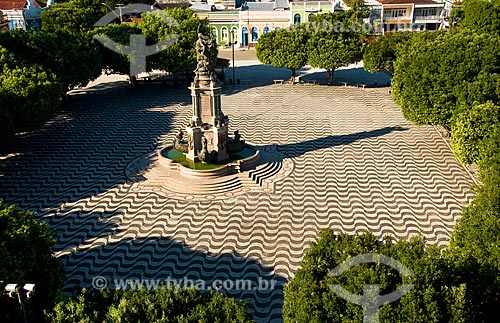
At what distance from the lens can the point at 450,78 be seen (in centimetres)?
2170

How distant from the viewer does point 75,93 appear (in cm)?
3828

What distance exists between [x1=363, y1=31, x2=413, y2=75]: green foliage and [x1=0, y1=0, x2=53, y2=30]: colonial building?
39314 millimetres

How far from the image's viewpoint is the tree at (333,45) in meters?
36.4

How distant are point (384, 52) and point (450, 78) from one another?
14416mm

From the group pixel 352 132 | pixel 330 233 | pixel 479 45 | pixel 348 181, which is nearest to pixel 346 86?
pixel 352 132

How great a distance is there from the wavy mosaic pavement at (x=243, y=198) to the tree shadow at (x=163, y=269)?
0.17 ft

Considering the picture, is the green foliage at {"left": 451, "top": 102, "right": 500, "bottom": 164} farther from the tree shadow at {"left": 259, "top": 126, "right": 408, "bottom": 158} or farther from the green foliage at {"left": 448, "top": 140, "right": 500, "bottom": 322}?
the tree shadow at {"left": 259, "top": 126, "right": 408, "bottom": 158}

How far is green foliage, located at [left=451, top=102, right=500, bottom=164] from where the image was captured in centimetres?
1847

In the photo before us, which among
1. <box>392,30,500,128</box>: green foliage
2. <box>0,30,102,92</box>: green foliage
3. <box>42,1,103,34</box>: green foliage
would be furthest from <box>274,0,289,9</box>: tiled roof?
<box>392,30,500,128</box>: green foliage

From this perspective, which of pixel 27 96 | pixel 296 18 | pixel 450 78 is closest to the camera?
pixel 450 78

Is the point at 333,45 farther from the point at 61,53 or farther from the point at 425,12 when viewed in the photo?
the point at 425,12

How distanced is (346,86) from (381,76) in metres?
5.87

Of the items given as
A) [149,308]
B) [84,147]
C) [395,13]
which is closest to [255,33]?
[395,13]

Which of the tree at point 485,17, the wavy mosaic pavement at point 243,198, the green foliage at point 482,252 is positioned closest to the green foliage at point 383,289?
the green foliage at point 482,252
